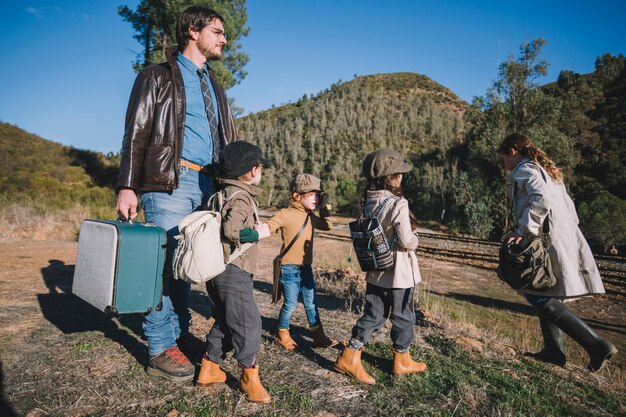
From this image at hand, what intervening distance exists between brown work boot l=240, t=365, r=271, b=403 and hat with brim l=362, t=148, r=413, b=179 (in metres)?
1.61

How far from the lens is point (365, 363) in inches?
114

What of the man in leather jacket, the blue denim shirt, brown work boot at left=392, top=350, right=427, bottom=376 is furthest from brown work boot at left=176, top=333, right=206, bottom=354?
brown work boot at left=392, top=350, right=427, bottom=376

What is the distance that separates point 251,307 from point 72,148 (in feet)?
85.6

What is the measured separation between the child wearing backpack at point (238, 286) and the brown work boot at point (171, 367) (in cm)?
11

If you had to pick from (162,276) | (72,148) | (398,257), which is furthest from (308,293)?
(72,148)

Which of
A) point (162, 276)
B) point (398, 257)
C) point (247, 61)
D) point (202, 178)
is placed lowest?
point (162, 276)

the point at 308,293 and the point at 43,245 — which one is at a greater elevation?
the point at 308,293

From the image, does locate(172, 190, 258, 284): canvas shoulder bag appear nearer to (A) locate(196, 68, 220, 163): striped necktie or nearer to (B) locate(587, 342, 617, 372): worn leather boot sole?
(A) locate(196, 68, 220, 163): striped necktie

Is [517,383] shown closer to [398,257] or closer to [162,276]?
[398,257]

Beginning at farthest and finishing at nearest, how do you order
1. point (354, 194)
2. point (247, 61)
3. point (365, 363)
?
point (354, 194) → point (247, 61) → point (365, 363)

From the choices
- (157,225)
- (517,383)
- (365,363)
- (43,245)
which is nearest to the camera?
(157,225)

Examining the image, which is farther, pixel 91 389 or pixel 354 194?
pixel 354 194

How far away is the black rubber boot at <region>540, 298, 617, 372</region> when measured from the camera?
297 cm

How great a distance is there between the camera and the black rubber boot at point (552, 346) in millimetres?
3174
